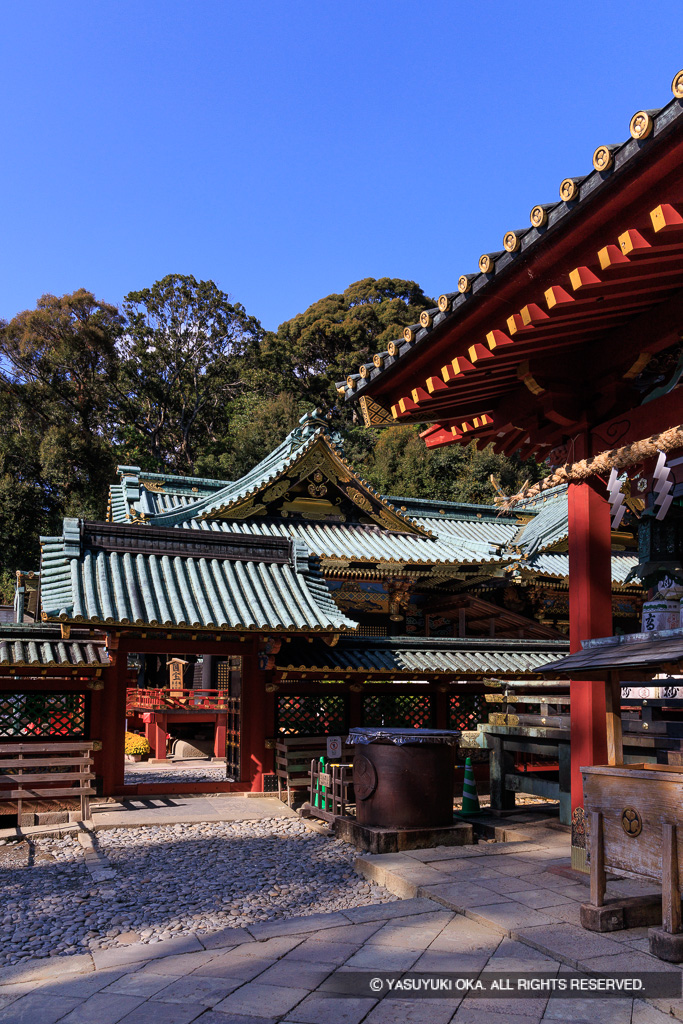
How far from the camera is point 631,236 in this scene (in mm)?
3889

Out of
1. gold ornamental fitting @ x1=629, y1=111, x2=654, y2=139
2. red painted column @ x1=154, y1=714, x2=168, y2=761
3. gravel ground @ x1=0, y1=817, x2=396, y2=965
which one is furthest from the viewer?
red painted column @ x1=154, y1=714, x2=168, y2=761

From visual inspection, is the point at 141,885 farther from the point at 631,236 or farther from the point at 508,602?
the point at 508,602

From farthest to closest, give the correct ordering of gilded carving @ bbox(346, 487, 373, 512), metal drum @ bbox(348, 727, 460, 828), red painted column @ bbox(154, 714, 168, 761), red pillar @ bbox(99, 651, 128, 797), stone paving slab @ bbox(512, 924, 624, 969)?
red painted column @ bbox(154, 714, 168, 761) < gilded carving @ bbox(346, 487, 373, 512) < red pillar @ bbox(99, 651, 128, 797) < metal drum @ bbox(348, 727, 460, 828) < stone paving slab @ bbox(512, 924, 624, 969)

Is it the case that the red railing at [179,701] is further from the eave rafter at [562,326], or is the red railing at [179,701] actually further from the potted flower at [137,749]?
the eave rafter at [562,326]

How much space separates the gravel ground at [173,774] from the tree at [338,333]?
30705 mm

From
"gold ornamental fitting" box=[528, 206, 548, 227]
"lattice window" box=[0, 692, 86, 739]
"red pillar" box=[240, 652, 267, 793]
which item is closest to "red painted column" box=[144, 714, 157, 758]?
"red pillar" box=[240, 652, 267, 793]

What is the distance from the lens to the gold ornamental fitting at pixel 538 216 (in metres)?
4.23

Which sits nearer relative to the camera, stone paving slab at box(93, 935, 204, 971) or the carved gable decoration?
stone paving slab at box(93, 935, 204, 971)

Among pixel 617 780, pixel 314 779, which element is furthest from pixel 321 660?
pixel 617 780

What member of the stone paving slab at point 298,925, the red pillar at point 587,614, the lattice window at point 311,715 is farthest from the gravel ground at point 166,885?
the lattice window at point 311,715

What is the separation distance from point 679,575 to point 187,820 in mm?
7079

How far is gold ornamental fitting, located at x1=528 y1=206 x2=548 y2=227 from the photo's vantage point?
166 inches

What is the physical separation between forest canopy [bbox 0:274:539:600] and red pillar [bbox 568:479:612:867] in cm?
2800

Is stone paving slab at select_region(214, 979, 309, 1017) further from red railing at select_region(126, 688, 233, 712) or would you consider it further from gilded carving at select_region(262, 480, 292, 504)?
red railing at select_region(126, 688, 233, 712)
